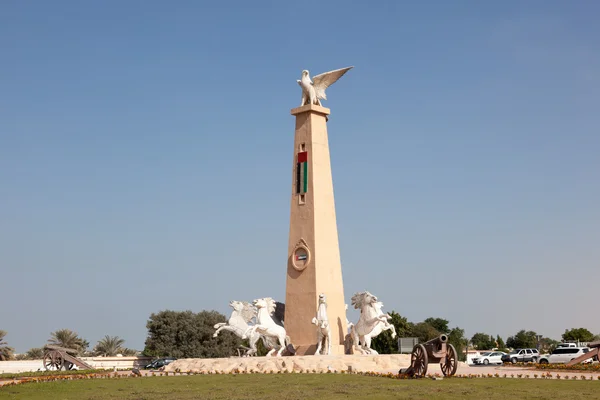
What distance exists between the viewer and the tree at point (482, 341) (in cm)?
7696

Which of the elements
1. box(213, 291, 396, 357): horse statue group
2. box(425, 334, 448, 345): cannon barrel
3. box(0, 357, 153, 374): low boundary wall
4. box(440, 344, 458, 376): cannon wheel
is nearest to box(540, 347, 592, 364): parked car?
box(213, 291, 396, 357): horse statue group

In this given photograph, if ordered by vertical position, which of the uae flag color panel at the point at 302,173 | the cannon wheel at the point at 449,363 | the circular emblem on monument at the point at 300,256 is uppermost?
the uae flag color panel at the point at 302,173

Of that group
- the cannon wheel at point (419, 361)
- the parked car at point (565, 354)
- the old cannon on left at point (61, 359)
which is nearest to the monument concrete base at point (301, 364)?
the cannon wheel at point (419, 361)

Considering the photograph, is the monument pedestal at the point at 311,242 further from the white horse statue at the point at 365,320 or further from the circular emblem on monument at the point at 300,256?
the white horse statue at the point at 365,320

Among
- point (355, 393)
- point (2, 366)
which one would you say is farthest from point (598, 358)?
point (2, 366)

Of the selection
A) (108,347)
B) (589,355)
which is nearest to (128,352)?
(108,347)

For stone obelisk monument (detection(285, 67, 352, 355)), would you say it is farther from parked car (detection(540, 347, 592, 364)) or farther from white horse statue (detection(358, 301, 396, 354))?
parked car (detection(540, 347, 592, 364))

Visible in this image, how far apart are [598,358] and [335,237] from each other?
11333 mm

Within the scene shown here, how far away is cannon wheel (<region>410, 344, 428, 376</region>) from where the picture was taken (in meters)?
21.5

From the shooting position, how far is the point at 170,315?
179 ft

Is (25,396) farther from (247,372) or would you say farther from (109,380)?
(247,372)

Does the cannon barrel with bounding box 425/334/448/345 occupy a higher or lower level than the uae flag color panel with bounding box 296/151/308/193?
lower

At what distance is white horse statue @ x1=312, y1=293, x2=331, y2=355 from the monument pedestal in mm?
726

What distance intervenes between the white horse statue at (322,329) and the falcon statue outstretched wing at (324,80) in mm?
9106
